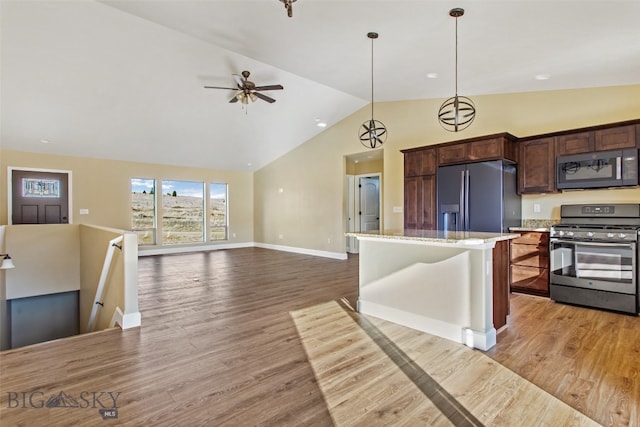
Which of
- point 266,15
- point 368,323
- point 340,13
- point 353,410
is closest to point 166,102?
point 266,15

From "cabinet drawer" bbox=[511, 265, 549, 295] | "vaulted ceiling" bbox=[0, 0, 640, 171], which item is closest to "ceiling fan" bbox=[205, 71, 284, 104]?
"vaulted ceiling" bbox=[0, 0, 640, 171]

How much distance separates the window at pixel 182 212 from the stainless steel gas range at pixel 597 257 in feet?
27.0

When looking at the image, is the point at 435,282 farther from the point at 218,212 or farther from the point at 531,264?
the point at 218,212

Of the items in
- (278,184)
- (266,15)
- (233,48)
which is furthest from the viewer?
(278,184)

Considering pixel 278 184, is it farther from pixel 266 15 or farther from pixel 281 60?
pixel 266 15

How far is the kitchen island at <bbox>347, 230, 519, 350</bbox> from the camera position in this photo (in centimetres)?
271

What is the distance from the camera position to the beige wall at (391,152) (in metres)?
4.14

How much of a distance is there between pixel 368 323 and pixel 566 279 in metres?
2.61

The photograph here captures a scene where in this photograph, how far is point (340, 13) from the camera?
3.00 m

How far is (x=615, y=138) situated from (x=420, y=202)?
2.49 metres

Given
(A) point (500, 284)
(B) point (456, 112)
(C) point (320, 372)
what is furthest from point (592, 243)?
(C) point (320, 372)

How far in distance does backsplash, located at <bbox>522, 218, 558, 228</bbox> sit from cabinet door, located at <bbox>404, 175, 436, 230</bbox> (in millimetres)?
1278

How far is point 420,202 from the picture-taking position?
5.29 metres

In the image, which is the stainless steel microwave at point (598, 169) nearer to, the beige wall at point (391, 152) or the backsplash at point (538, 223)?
the beige wall at point (391, 152)
